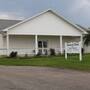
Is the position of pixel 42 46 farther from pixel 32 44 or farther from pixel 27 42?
pixel 27 42

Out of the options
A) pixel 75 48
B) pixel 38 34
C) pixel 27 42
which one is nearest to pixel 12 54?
pixel 38 34

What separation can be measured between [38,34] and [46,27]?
146 cm

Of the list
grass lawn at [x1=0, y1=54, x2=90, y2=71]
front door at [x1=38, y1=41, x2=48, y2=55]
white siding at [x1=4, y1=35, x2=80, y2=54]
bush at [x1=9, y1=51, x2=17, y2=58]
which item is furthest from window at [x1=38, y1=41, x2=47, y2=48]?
grass lawn at [x1=0, y1=54, x2=90, y2=71]

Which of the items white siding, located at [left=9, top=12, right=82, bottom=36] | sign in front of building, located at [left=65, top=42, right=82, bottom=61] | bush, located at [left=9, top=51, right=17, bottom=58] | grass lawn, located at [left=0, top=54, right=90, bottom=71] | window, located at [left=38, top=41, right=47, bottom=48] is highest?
white siding, located at [left=9, top=12, right=82, bottom=36]

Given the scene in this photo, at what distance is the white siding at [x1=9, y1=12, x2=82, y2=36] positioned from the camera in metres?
41.8

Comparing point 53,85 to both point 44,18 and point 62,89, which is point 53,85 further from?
point 44,18

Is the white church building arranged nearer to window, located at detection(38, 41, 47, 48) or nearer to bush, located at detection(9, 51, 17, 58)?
window, located at detection(38, 41, 47, 48)

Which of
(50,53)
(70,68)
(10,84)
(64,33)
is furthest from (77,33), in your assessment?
(10,84)

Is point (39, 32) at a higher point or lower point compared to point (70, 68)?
Result: higher

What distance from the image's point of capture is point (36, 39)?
1645 inches

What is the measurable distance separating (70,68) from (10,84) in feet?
27.3

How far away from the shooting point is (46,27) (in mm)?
43031

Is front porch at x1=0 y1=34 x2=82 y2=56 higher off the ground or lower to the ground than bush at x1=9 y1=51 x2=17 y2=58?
higher

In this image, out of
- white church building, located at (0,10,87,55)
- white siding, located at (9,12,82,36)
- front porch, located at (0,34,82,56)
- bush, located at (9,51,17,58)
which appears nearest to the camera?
bush, located at (9,51,17,58)
